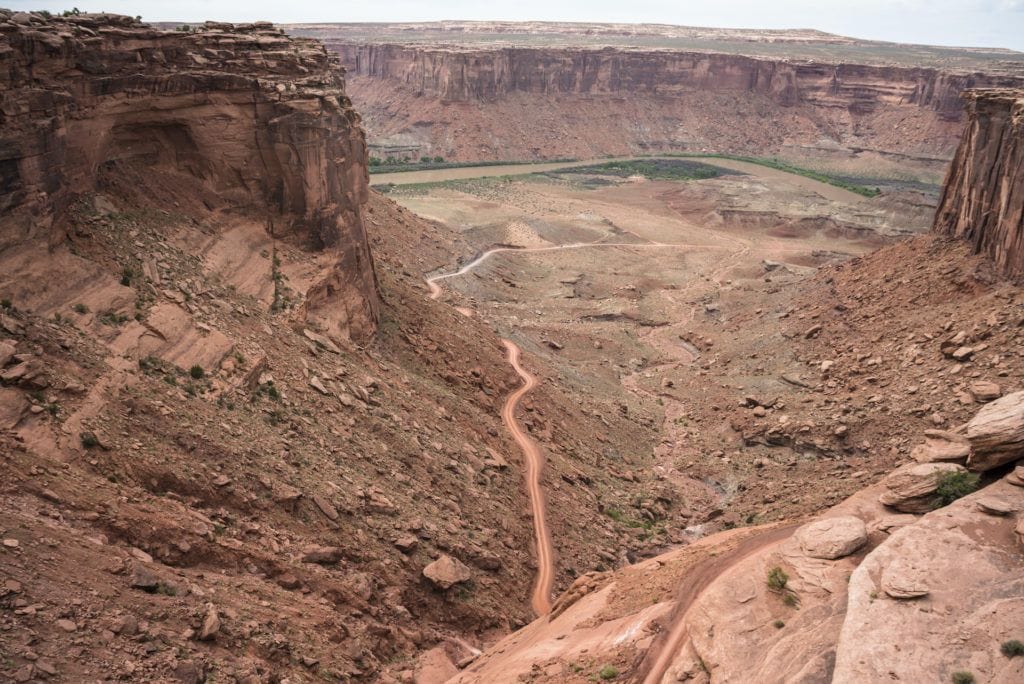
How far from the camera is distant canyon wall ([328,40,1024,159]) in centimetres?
14438

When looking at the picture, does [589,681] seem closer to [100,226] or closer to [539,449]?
[539,449]

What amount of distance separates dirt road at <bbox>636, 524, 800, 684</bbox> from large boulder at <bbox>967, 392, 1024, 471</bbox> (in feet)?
17.0

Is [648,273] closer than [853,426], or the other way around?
[853,426]

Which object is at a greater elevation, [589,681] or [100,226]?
[100,226]

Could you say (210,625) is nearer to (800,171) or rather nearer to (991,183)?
(991,183)

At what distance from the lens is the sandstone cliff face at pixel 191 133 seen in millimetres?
25922

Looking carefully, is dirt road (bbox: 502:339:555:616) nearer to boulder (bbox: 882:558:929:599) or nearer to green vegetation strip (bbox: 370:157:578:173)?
boulder (bbox: 882:558:929:599)

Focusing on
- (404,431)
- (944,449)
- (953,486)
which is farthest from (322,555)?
(944,449)

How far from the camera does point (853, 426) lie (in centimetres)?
3809

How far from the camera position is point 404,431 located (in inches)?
1224

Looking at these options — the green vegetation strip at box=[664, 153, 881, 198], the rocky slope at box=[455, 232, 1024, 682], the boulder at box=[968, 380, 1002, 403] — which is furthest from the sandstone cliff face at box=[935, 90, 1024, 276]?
the green vegetation strip at box=[664, 153, 881, 198]

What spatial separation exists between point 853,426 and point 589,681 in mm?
23606

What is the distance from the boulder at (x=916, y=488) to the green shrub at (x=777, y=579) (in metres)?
4.18

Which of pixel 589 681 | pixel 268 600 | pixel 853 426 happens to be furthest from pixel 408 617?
pixel 853 426
